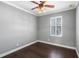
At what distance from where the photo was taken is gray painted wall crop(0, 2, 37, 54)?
2289 millimetres

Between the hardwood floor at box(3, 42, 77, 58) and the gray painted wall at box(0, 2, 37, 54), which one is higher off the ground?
the gray painted wall at box(0, 2, 37, 54)

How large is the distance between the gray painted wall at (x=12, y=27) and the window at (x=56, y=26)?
195 centimetres

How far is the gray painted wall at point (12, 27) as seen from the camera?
90.1 inches

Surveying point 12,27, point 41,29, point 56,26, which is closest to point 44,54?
point 12,27

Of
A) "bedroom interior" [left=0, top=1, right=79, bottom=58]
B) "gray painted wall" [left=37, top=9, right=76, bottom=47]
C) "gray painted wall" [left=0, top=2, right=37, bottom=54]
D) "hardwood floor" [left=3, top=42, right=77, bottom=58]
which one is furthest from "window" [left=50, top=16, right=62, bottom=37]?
"gray painted wall" [left=0, top=2, right=37, bottom=54]

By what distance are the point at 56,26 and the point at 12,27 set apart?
9.58 ft

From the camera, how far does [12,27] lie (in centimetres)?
267

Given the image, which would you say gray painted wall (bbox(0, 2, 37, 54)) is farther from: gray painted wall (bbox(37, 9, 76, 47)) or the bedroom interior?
gray painted wall (bbox(37, 9, 76, 47))

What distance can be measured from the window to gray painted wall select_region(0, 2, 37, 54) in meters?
1.95

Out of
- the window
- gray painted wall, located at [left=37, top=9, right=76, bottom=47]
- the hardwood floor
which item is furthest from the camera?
the window

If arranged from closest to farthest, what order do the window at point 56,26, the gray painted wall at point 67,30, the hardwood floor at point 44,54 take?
the hardwood floor at point 44,54
the gray painted wall at point 67,30
the window at point 56,26

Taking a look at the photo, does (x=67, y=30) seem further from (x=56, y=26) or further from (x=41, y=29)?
(x=41, y=29)

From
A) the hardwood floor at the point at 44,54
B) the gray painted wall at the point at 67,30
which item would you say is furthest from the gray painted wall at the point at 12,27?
the gray painted wall at the point at 67,30

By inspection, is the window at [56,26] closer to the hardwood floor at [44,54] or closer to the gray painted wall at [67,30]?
the gray painted wall at [67,30]
